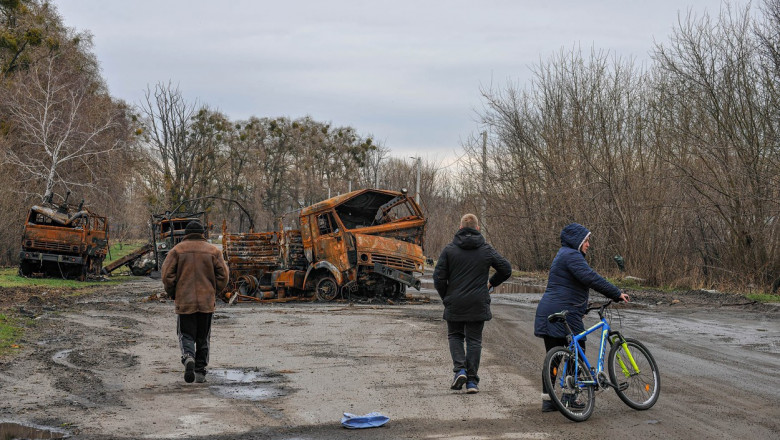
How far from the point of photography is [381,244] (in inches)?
864

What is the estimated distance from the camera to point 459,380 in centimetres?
891

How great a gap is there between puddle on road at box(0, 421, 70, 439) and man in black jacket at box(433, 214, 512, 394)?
3.98 metres

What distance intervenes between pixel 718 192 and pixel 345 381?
19726 mm

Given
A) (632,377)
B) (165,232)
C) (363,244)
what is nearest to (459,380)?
(632,377)

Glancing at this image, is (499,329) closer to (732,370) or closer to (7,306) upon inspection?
(732,370)

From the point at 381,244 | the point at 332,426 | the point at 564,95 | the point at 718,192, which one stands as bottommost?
the point at 332,426

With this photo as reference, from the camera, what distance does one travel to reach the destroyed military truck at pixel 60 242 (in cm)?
3177

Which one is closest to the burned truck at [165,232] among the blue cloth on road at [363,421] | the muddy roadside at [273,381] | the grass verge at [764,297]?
the muddy roadside at [273,381]

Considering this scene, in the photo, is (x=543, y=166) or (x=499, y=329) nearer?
(x=499, y=329)

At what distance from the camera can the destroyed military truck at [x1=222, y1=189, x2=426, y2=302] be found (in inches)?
869

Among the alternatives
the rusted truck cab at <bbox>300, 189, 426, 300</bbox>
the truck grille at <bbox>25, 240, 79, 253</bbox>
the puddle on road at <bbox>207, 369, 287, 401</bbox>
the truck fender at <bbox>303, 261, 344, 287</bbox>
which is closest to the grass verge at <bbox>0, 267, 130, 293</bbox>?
the truck grille at <bbox>25, 240, 79, 253</bbox>

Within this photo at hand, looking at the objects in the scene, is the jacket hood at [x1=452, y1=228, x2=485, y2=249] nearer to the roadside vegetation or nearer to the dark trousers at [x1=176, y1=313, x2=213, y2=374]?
the dark trousers at [x1=176, y1=313, x2=213, y2=374]

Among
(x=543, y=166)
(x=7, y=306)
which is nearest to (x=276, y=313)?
(x=7, y=306)

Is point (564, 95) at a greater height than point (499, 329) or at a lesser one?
greater
